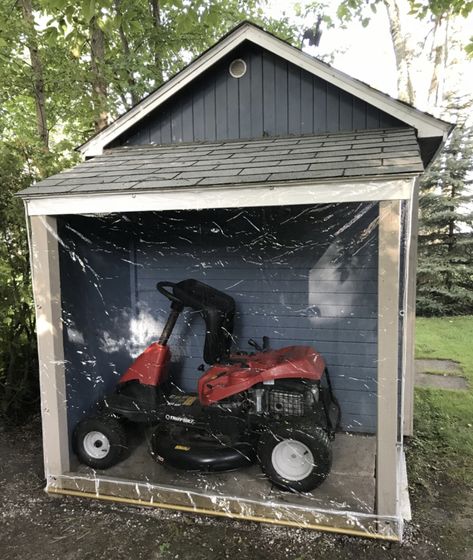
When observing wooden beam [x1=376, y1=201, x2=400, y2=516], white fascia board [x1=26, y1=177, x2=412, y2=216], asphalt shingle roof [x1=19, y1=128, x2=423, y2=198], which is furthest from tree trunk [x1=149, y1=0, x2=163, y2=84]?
wooden beam [x1=376, y1=201, x2=400, y2=516]

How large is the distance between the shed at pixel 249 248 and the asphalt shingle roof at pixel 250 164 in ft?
0.08

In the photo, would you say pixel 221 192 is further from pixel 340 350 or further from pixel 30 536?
pixel 30 536

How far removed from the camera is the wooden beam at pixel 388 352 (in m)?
2.70

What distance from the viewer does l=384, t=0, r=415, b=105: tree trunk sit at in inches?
440

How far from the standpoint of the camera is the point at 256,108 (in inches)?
169

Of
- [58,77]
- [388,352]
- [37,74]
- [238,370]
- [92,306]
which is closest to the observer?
[388,352]

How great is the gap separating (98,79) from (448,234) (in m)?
7.83

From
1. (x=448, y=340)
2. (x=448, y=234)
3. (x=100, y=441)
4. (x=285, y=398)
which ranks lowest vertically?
(x=448, y=340)

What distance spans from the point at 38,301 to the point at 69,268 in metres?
0.55

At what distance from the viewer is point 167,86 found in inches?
170

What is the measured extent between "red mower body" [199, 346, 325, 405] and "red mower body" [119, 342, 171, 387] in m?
0.46

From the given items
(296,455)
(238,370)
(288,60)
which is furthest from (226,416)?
(288,60)

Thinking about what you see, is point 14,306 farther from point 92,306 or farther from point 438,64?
point 438,64

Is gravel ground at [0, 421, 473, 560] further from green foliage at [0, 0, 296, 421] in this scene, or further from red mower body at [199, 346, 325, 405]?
green foliage at [0, 0, 296, 421]
